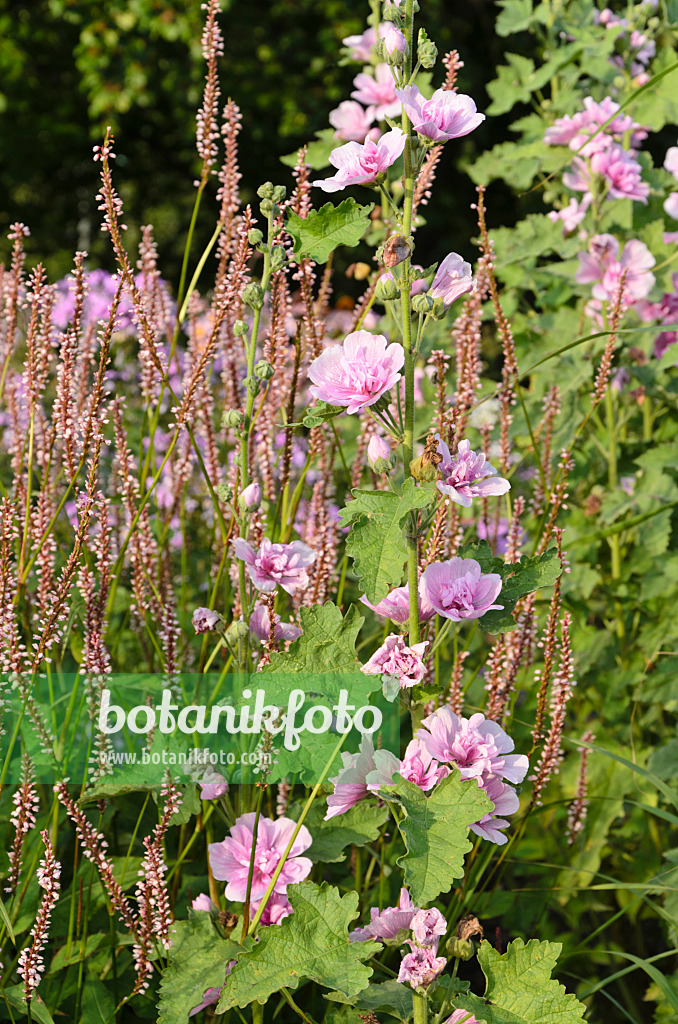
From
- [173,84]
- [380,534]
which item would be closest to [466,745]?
[380,534]

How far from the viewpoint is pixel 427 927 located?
1059mm

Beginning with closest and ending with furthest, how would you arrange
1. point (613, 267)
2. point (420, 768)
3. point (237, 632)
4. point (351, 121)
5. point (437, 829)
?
point (437, 829)
point (420, 768)
point (237, 632)
point (351, 121)
point (613, 267)

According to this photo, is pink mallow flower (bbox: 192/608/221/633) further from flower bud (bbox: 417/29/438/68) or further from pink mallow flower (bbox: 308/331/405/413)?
flower bud (bbox: 417/29/438/68)

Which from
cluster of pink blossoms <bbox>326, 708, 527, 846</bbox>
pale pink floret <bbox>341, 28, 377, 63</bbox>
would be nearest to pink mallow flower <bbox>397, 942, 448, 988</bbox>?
cluster of pink blossoms <bbox>326, 708, 527, 846</bbox>

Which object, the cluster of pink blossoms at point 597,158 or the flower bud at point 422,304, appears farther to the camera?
the cluster of pink blossoms at point 597,158

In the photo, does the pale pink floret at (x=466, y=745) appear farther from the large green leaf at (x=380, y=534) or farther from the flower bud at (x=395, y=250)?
the flower bud at (x=395, y=250)

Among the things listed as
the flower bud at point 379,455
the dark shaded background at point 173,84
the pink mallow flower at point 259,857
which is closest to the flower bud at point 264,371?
the flower bud at point 379,455

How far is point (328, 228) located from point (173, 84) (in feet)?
27.7

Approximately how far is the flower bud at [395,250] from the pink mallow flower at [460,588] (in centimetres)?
36

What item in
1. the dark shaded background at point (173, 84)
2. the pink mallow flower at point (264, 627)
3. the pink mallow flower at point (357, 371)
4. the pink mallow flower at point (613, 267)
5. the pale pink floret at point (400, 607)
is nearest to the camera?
the pink mallow flower at point (357, 371)

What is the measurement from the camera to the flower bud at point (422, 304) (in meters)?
1.10

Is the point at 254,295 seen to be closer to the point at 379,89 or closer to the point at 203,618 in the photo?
the point at 203,618

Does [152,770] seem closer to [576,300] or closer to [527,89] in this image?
[576,300]

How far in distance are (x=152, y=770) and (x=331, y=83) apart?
883 cm
